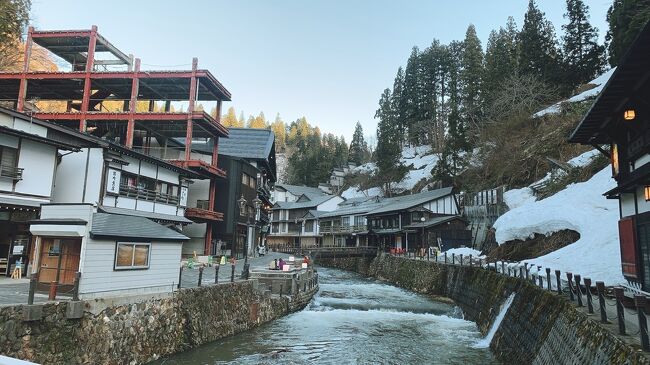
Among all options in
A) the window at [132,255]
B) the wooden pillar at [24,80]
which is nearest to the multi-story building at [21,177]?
the window at [132,255]

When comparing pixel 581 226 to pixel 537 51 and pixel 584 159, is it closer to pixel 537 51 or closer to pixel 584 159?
pixel 584 159

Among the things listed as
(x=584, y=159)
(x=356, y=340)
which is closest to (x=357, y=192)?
(x=584, y=159)

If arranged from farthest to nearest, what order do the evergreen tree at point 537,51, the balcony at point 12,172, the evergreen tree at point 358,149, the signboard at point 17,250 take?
the evergreen tree at point 358,149 < the evergreen tree at point 537,51 < the signboard at point 17,250 < the balcony at point 12,172

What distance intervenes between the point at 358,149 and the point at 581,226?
9124 centimetres

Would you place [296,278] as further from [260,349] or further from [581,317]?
[581,317]

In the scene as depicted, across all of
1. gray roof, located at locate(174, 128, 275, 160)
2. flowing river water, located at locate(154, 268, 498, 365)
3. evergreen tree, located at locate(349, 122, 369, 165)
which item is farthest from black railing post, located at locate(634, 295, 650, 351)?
evergreen tree, located at locate(349, 122, 369, 165)

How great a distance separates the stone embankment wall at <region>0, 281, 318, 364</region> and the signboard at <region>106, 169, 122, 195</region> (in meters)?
10.9

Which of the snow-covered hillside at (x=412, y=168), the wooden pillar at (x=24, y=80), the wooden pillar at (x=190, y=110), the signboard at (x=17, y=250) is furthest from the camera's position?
the snow-covered hillside at (x=412, y=168)

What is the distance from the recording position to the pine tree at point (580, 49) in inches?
1933

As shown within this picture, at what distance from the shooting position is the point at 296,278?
24.3 m

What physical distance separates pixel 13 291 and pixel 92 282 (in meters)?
3.13

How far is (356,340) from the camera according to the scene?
651 inches

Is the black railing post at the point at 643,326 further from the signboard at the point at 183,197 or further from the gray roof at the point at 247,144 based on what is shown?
the gray roof at the point at 247,144

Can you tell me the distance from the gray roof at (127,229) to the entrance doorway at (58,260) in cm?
105
